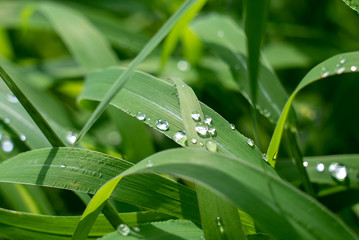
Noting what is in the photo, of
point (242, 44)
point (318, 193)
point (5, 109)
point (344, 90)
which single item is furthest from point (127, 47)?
point (318, 193)

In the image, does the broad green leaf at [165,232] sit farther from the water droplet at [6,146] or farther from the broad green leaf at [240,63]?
the water droplet at [6,146]

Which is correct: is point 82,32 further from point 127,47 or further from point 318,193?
point 318,193

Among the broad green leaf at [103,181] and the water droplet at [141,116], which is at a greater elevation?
the water droplet at [141,116]

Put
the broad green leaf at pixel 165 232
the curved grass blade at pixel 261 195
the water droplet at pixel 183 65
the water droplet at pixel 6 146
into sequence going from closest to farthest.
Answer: the curved grass blade at pixel 261 195
the broad green leaf at pixel 165 232
the water droplet at pixel 6 146
the water droplet at pixel 183 65

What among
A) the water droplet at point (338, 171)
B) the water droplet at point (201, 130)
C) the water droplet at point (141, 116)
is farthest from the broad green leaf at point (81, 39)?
the water droplet at point (338, 171)

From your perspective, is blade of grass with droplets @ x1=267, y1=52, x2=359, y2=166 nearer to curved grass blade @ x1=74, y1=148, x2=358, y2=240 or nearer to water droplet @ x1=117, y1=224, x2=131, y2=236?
curved grass blade @ x1=74, y1=148, x2=358, y2=240

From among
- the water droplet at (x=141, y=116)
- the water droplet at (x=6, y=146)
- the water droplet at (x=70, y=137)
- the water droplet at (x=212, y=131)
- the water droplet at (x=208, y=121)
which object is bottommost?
the water droplet at (x=212, y=131)
